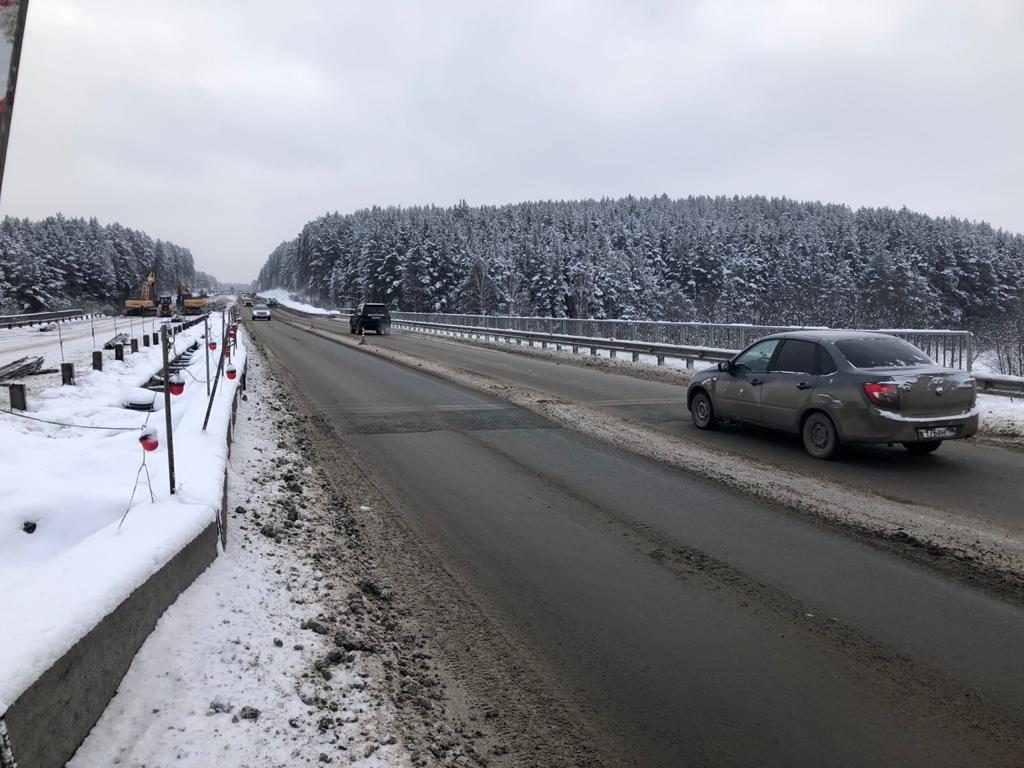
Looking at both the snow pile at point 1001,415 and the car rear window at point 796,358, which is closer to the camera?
the car rear window at point 796,358

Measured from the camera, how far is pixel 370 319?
42.1 metres

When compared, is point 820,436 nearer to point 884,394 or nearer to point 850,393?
point 850,393

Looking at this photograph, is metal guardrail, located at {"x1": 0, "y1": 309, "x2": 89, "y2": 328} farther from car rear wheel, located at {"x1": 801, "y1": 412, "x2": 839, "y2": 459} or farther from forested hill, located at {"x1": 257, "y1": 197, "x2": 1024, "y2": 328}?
car rear wheel, located at {"x1": 801, "y1": 412, "x2": 839, "y2": 459}

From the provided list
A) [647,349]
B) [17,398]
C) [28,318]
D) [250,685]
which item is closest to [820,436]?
[250,685]

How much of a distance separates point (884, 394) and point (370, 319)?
36.9 meters

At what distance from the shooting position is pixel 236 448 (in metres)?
8.40

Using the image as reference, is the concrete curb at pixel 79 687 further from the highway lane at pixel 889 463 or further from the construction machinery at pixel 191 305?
the construction machinery at pixel 191 305

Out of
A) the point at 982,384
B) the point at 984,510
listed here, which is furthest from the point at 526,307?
the point at 984,510

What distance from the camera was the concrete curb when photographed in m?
2.20

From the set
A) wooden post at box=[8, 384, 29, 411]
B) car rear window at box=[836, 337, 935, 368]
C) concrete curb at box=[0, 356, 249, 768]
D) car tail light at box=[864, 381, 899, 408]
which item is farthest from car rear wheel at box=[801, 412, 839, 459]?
wooden post at box=[8, 384, 29, 411]

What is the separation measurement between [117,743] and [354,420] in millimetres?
8750

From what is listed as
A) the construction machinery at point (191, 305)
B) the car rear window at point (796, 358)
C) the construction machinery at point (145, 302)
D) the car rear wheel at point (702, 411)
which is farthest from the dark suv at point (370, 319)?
the car rear window at point (796, 358)

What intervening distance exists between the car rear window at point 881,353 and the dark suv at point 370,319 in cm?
3531

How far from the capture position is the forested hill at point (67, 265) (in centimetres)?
8294
